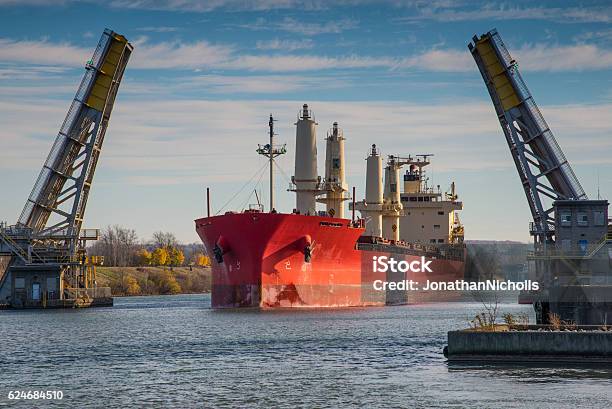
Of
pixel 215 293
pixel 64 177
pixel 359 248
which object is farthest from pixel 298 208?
pixel 64 177

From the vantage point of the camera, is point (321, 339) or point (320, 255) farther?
point (320, 255)

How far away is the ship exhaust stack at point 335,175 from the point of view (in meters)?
75.9

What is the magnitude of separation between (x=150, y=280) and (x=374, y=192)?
48327 millimetres

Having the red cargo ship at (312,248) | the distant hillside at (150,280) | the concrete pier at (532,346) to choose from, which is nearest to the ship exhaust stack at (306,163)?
the red cargo ship at (312,248)

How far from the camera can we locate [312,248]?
6188 cm

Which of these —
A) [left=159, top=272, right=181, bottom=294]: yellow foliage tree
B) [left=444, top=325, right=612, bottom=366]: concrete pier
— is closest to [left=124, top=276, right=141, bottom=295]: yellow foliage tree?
[left=159, top=272, right=181, bottom=294]: yellow foliage tree

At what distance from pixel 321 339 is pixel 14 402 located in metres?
17.7

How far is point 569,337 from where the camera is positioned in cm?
3075

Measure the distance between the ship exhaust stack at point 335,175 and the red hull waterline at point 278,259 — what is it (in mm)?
Result: 7752

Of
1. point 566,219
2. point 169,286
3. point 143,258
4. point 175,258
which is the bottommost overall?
point 169,286

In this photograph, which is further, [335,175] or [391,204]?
[391,204]

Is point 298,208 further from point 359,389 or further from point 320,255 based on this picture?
point 359,389

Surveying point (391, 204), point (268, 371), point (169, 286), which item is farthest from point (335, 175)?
point (169, 286)

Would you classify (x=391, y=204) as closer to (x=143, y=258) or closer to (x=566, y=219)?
(x=566, y=219)
